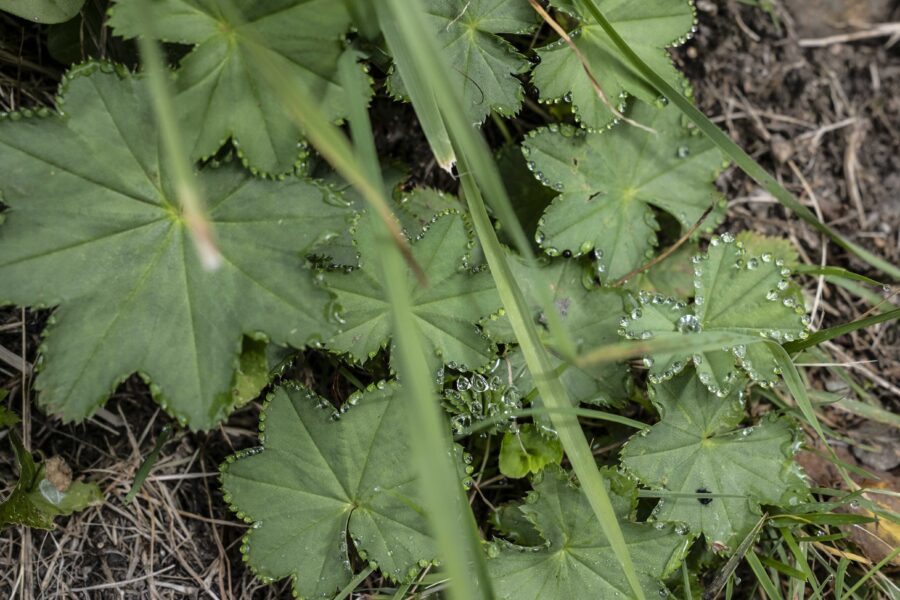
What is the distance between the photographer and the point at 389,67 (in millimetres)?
2104

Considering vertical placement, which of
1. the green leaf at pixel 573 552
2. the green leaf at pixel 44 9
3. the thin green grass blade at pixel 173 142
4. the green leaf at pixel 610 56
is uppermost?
the green leaf at pixel 44 9

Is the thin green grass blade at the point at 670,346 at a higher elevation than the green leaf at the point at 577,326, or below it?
higher

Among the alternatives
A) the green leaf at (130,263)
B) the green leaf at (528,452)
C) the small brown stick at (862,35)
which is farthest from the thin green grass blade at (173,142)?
the small brown stick at (862,35)

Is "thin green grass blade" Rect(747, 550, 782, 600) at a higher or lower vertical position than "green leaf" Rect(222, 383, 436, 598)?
lower

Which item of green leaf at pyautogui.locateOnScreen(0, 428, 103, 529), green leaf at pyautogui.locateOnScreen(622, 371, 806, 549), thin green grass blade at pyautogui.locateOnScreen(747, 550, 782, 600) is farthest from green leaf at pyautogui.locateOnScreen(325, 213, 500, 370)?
thin green grass blade at pyautogui.locateOnScreen(747, 550, 782, 600)

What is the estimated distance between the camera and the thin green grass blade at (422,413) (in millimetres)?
1319

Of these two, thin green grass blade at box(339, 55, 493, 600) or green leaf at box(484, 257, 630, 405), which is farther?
green leaf at box(484, 257, 630, 405)

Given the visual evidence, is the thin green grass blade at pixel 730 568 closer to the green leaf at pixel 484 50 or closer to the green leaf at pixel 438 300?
the green leaf at pixel 438 300

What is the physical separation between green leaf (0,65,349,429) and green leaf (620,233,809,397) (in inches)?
40.3

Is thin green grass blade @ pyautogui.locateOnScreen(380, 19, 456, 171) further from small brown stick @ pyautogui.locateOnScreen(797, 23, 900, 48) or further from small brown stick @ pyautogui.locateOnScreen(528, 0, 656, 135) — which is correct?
small brown stick @ pyautogui.locateOnScreen(797, 23, 900, 48)

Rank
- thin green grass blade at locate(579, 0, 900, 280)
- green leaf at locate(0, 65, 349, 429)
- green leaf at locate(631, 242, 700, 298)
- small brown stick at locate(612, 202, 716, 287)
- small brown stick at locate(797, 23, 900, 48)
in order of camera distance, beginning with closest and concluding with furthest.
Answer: green leaf at locate(0, 65, 349, 429) → thin green grass blade at locate(579, 0, 900, 280) → small brown stick at locate(612, 202, 716, 287) → green leaf at locate(631, 242, 700, 298) → small brown stick at locate(797, 23, 900, 48)

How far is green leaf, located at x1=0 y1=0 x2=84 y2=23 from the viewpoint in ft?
6.63

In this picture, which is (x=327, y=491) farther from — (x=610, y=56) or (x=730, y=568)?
(x=610, y=56)

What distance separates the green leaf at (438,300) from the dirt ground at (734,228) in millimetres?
556
